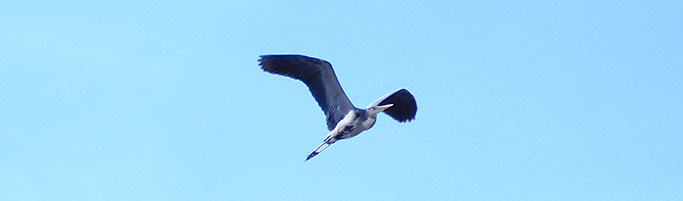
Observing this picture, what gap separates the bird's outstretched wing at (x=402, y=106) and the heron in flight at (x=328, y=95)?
1284 mm

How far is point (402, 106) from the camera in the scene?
34625 millimetres

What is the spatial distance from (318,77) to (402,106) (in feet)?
11.1

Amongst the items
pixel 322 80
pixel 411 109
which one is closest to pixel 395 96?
pixel 411 109

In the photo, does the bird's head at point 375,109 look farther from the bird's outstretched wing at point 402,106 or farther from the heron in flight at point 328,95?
the bird's outstretched wing at point 402,106

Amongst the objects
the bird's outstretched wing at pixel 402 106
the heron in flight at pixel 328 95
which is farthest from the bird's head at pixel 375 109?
the bird's outstretched wing at pixel 402 106

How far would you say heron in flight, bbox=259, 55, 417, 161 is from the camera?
103 feet

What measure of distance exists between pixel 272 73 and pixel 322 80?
53.3 inches

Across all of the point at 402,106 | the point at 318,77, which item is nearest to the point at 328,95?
the point at 318,77

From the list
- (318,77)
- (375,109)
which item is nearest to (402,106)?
(375,109)

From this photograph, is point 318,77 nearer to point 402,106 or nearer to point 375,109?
point 375,109

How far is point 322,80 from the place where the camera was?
32125mm

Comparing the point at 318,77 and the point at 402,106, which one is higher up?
the point at 402,106

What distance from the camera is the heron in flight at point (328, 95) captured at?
103 feet

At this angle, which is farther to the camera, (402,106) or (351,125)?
(402,106)
